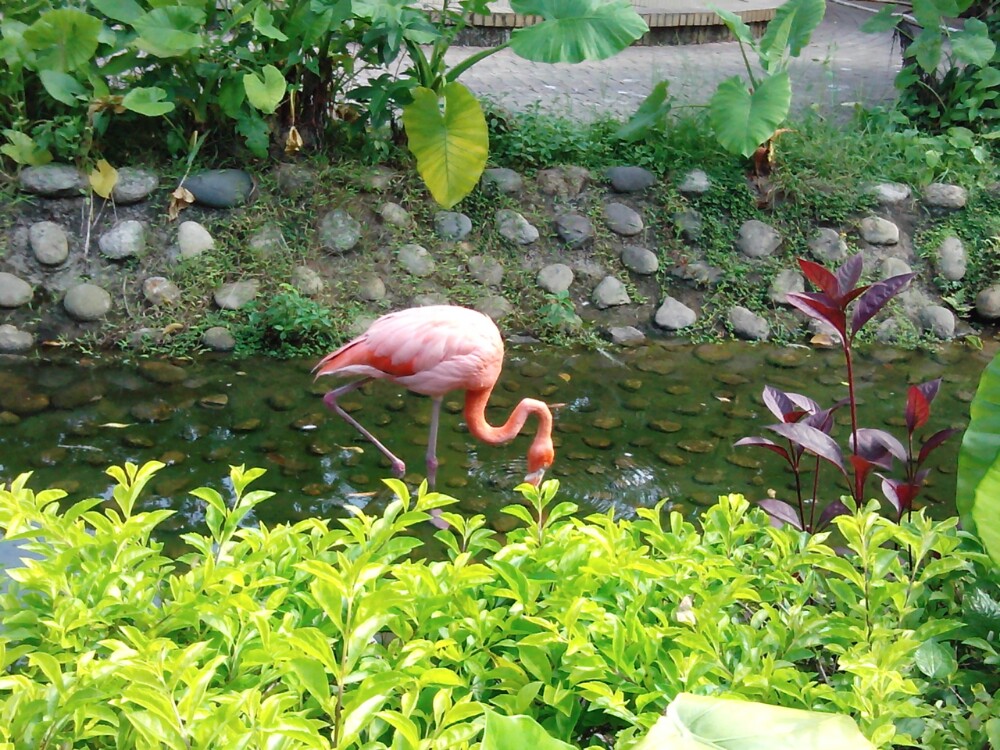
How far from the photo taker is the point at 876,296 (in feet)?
7.99

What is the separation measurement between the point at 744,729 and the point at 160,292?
194 inches

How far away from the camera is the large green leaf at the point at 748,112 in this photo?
568 cm

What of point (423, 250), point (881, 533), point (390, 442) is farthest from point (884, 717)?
point (423, 250)

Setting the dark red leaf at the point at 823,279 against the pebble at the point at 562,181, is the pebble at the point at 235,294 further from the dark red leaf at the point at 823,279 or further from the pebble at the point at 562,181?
the dark red leaf at the point at 823,279

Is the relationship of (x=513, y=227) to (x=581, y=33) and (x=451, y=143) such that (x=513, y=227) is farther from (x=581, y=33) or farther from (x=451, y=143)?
(x=581, y=33)

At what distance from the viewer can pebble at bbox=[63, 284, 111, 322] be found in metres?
5.24

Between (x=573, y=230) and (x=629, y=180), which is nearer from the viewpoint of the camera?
(x=573, y=230)

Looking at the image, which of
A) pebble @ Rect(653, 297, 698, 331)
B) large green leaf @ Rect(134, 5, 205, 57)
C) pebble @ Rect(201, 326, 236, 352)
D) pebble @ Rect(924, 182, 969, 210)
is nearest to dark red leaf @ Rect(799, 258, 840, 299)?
pebble @ Rect(653, 297, 698, 331)

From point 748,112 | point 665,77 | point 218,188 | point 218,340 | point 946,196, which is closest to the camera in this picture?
point 218,340

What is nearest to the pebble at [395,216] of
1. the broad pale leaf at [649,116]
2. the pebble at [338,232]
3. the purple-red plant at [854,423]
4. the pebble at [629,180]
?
the pebble at [338,232]

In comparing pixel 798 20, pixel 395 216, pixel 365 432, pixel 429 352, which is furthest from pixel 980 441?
pixel 798 20

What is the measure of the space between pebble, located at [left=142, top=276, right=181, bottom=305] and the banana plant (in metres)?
1.46

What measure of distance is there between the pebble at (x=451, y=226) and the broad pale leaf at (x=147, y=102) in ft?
5.12

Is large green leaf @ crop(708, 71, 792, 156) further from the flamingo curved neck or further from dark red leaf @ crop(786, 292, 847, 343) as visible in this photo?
dark red leaf @ crop(786, 292, 847, 343)
